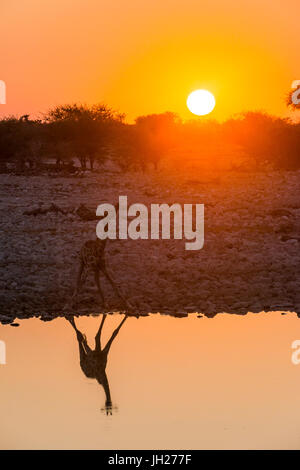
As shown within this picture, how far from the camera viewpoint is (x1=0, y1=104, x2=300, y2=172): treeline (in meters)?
49.7

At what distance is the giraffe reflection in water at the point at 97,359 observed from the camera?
32.7ft

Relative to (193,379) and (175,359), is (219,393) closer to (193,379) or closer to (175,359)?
(193,379)

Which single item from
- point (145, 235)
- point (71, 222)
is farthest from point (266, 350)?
point (71, 222)

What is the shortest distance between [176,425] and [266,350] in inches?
129

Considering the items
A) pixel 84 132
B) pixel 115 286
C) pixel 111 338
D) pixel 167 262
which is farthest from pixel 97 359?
pixel 84 132

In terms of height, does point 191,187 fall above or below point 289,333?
above

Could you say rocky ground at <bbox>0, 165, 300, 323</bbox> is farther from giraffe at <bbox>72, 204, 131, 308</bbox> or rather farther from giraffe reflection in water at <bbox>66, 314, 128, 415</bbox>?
giraffe reflection in water at <bbox>66, 314, 128, 415</bbox>

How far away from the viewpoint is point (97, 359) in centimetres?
1112

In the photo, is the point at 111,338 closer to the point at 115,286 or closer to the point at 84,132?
the point at 115,286

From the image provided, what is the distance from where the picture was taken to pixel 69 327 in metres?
12.7

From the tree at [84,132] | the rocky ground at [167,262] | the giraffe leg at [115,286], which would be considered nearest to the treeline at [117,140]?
the tree at [84,132]

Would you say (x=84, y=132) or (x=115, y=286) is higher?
(x=84, y=132)

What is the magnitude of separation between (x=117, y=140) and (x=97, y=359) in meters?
42.3

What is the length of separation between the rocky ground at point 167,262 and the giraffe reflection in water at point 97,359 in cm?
138
